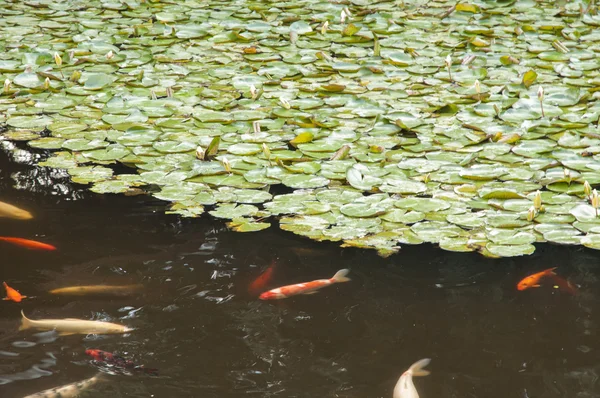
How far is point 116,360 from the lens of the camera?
1.85 m

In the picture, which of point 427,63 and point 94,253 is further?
point 427,63

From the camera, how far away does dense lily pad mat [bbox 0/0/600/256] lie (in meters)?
2.51

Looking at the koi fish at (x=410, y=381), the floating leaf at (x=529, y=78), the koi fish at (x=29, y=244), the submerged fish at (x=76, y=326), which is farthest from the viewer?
the floating leaf at (x=529, y=78)

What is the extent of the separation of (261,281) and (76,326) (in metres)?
0.54

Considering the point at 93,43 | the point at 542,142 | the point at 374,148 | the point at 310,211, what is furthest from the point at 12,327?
the point at 93,43

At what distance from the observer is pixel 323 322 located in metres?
2.01

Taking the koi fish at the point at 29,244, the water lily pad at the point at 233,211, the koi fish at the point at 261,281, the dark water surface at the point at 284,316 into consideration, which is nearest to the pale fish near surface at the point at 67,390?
the dark water surface at the point at 284,316

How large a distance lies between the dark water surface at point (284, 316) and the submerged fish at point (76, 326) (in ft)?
0.09

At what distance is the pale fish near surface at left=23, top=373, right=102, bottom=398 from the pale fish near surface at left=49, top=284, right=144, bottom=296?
0.39 metres

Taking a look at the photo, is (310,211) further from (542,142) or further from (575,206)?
(542,142)

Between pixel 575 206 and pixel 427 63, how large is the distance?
1574mm

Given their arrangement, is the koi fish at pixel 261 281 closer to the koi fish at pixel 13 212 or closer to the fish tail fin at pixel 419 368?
the fish tail fin at pixel 419 368

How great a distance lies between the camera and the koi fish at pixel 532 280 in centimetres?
214

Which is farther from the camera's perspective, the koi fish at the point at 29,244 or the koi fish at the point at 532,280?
the koi fish at the point at 29,244
